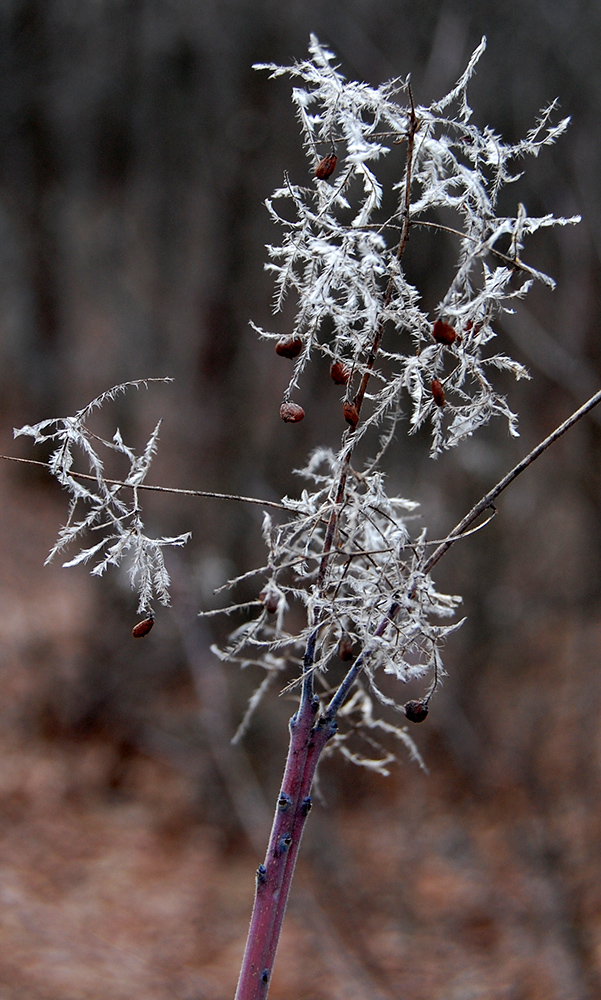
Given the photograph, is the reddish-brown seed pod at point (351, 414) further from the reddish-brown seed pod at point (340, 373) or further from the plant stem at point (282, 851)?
the plant stem at point (282, 851)

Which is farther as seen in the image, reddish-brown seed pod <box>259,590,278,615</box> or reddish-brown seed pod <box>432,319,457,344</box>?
reddish-brown seed pod <box>259,590,278,615</box>

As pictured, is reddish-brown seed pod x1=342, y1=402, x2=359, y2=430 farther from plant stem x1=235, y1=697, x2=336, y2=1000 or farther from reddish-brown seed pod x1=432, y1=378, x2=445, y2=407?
plant stem x1=235, y1=697, x2=336, y2=1000

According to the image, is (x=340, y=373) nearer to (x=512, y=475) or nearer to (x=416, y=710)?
(x=512, y=475)

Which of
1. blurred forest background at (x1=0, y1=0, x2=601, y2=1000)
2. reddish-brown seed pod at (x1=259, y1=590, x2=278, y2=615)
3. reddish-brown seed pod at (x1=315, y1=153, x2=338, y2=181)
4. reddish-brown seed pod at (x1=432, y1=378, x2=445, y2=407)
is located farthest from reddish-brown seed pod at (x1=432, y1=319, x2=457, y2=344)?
blurred forest background at (x1=0, y1=0, x2=601, y2=1000)

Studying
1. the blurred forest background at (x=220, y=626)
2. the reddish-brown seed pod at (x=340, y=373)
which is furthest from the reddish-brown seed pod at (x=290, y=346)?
the blurred forest background at (x=220, y=626)

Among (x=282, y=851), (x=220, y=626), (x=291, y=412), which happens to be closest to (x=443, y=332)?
(x=291, y=412)

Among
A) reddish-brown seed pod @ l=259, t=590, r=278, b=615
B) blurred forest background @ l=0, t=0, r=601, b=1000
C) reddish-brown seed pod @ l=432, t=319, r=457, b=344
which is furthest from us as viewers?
blurred forest background @ l=0, t=0, r=601, b=1000

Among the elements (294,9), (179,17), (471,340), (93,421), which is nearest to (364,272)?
(471,340)
